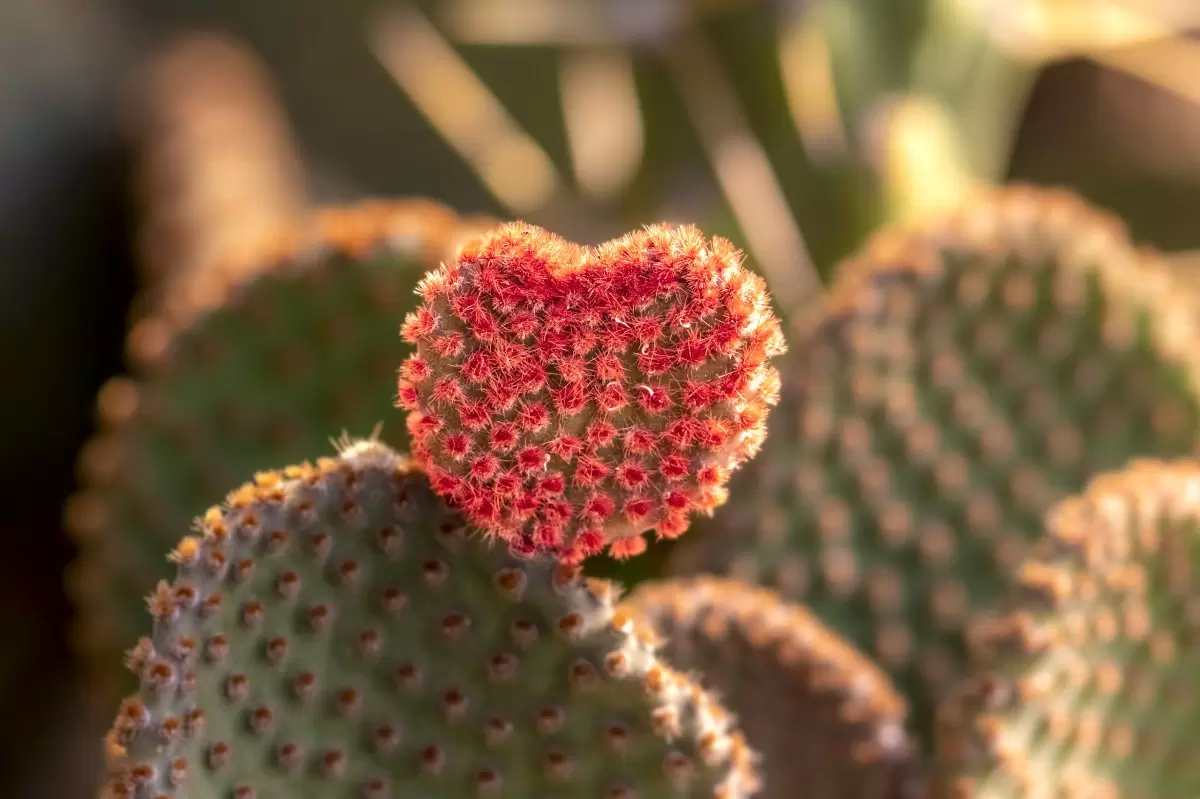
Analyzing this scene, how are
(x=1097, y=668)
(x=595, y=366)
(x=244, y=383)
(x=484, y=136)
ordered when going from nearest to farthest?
1. (x=595, y=366)
2. (x=1097, y=668)
3. (x=244, y=383)
4. (x=484, y=136)

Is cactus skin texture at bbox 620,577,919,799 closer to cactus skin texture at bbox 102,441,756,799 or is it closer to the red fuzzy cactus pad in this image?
cactus skin texture at bbox 102,441,756,799

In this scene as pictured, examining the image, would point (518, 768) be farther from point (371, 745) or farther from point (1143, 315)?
point (1143, 315)

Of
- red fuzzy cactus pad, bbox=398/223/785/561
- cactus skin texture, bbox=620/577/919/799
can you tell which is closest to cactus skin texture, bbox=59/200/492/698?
cactus skin texture, bbox=620/577/919/799

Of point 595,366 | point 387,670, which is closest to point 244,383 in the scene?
point 387,670

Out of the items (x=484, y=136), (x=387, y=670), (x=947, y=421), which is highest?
(x=484, y=136)

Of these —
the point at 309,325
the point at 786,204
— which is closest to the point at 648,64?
the point at 786,204

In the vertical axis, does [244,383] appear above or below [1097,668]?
above

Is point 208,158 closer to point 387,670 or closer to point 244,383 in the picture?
point 244,383

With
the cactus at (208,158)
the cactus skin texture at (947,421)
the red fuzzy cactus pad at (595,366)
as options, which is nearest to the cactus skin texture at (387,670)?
the red fuzzy cactus pad at (595,366)
